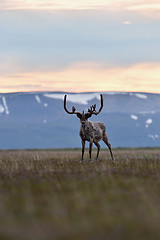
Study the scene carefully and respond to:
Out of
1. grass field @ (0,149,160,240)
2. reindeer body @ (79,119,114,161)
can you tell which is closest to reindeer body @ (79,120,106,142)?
reindeer body @ (79,119,114,161)

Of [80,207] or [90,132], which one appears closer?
[80,207]

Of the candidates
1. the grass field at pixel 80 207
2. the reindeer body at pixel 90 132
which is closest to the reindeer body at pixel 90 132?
the reindeer body at pixel 90 132

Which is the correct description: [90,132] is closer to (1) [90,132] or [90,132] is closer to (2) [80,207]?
(1) [90,132]

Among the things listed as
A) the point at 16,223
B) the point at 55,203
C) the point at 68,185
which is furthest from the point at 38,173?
the point at 16,223

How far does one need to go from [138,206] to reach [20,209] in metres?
2.25

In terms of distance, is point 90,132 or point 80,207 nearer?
point 80,207

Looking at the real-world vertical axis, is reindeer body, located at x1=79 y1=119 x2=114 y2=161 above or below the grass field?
above

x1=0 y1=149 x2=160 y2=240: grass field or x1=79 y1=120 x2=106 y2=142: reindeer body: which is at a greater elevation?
x1=79 y1=120 x2=106 y2=142: reindeer body

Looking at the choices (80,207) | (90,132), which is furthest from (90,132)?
(80,207)

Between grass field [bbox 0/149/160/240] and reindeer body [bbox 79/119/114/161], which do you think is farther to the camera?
reindeer body [bbox 79/119/114/161]

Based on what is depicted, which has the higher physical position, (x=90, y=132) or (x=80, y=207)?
(x=90, y=132)

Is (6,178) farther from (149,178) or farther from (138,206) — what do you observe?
(138,206)

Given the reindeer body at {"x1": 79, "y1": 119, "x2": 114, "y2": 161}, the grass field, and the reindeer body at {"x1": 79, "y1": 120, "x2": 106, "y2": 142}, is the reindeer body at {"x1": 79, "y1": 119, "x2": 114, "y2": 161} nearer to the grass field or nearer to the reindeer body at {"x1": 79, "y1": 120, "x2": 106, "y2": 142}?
the reindeer body at {"x1": 79, "y1": 120, "x2": 106, "y2": 142}

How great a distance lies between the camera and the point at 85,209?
9.20m
